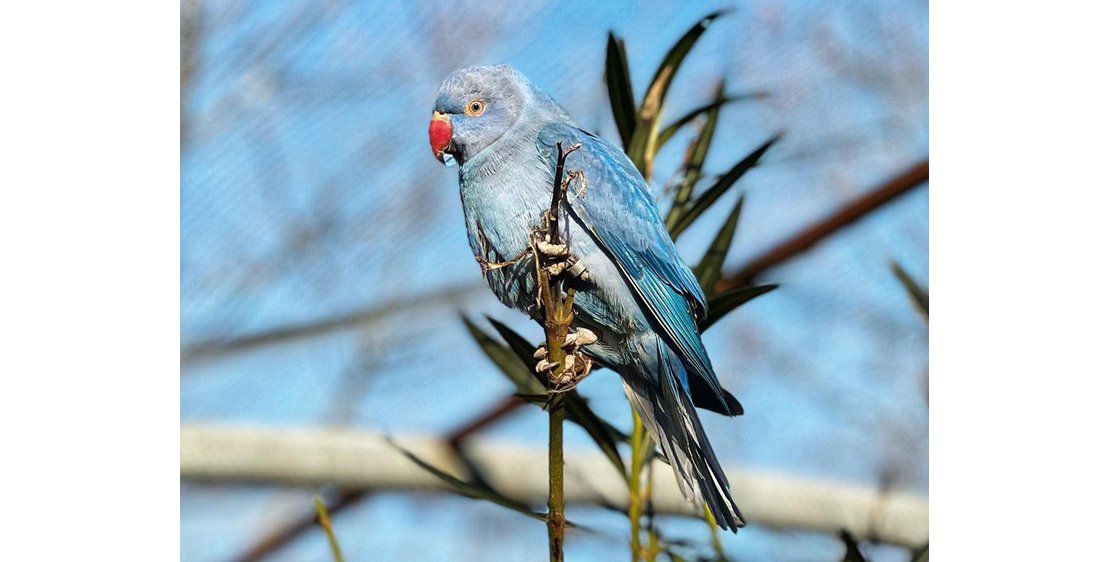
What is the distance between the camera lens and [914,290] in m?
1.87

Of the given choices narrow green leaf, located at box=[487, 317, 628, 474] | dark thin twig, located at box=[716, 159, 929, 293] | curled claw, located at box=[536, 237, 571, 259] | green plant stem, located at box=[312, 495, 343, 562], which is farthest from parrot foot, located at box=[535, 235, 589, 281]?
green plant stem, located at box=[312, 495, 343, 562]

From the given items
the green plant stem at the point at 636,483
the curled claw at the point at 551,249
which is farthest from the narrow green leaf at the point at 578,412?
the curled claw at the point at 551,249

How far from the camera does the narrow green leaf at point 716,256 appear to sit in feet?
5.99

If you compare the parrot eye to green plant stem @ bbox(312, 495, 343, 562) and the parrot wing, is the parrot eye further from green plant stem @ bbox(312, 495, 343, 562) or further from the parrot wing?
→ green plant stem @ bbox(312, 495, 343, 562)

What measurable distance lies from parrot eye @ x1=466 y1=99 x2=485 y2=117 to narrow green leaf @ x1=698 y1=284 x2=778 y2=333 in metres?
0.50

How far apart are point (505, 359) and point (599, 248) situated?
31 cm

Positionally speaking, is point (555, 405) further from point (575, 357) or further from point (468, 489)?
point (468, 489)

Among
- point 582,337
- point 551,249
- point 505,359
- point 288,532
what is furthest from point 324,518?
point 551,249

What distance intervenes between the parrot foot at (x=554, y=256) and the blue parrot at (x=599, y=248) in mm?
17

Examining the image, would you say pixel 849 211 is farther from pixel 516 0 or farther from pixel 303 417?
pixel 303 417

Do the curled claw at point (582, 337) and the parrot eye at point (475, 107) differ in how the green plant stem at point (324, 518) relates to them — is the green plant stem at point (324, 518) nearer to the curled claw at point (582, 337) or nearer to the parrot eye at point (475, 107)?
the curled claw at point (582, 337)
